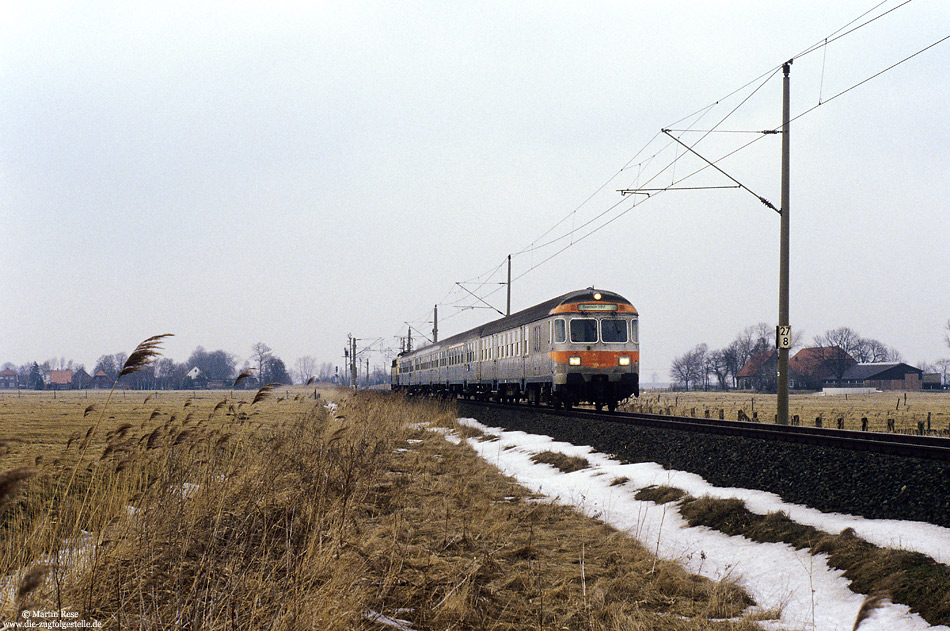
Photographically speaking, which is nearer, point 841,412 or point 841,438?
point 841,438

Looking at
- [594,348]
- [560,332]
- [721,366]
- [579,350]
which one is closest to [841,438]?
[579,350]

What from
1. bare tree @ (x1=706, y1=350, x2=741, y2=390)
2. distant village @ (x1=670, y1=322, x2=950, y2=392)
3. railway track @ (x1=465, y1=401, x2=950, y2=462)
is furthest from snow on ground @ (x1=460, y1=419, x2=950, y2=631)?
bare tree @ (x1=706, y1=350, x2=741, y2=390)


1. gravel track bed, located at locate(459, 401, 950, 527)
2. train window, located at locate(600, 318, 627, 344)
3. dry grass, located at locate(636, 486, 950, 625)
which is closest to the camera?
dry grass, located at locate(636, 486, 950, 625)

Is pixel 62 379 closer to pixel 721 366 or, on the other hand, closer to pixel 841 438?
pixel 721 366

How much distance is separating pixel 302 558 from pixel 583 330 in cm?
1695

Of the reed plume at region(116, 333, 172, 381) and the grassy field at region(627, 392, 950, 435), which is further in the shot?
the grassy field at region(627, 392, 950, 435)

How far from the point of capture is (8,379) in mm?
191125

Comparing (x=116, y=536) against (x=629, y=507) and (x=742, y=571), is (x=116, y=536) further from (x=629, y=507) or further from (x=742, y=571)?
(x=629, y=507)

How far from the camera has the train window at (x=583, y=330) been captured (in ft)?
71.7

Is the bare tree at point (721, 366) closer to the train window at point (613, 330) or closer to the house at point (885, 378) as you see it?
the house at point (885, 378)

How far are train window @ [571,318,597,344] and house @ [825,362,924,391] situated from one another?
344 ft

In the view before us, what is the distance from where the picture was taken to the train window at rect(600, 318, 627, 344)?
72.9 ft

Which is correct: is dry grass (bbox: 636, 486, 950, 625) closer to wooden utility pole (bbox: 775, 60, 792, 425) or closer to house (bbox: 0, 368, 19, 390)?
wooden utility pole (bbox: 775, 60, 792, 425)

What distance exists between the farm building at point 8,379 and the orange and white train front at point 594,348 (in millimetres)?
200828
